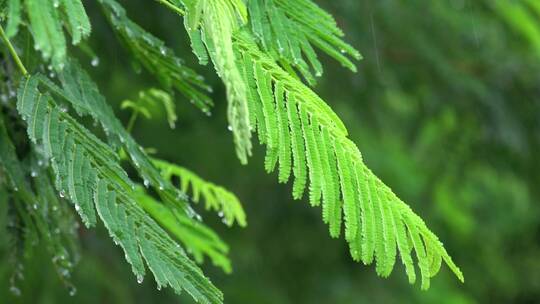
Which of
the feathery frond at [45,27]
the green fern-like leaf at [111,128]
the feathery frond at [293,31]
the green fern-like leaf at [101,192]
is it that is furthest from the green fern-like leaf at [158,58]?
the feathery frond at [45,27]

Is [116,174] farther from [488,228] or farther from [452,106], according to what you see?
[488,228]

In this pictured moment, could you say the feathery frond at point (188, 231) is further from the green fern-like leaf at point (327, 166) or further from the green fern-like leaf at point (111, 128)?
the green fern-like leaf at point (327, 166)

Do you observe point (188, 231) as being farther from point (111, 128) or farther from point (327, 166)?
point (327, 166)

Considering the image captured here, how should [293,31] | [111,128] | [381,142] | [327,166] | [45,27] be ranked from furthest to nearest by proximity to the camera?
[381,142] < [111,128] < [293,31] < [327,166] < [45,27]

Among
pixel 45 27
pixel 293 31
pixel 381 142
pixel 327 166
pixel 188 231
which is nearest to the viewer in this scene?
pixel 45 27

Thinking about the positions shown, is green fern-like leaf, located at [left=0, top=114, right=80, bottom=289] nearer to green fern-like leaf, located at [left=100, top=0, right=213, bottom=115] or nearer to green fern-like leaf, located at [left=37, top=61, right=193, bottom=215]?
green fern-like leaf, located at [left=37, top=61, right=193, bottom=215]

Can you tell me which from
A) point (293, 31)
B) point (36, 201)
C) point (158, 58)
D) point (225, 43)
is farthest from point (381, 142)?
point (225, 43)
